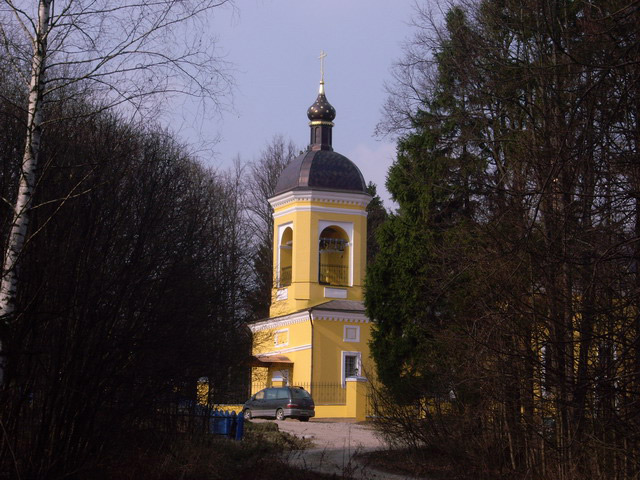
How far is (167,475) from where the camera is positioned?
41.7 ft

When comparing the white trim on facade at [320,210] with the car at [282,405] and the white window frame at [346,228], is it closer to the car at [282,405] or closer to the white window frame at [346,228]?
the white window frame at [346,228]

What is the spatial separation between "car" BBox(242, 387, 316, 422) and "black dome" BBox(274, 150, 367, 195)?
31.3ft

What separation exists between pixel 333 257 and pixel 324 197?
9.31 feet

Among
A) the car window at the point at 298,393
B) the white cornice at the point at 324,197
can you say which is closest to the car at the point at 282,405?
the car window at the point at 298,393

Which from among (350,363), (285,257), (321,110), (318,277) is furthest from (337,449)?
(321,110)

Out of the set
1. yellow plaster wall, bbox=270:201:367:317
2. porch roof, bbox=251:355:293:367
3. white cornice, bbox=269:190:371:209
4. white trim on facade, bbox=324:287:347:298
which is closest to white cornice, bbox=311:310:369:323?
yellow plaster wall, bbox=270:201:367:317

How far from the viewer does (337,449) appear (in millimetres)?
21109

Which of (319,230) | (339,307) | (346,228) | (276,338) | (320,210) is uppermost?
(320,210)

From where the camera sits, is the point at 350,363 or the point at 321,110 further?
the point at 321,110

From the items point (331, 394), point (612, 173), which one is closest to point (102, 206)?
point (612, 173)

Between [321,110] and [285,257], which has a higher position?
[321,110]

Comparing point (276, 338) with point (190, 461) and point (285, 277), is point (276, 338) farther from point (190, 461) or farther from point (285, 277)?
point (190, 461)

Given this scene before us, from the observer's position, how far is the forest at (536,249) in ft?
30.8

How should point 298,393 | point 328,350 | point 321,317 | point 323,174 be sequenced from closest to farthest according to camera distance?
1. point 298,393
2. point 321,317
3. point 328,350
4. point 323,174
